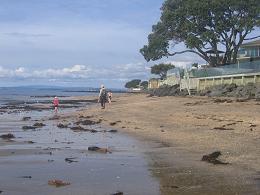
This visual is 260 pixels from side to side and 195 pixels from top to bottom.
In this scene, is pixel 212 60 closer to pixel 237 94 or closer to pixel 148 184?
pixel 237 94

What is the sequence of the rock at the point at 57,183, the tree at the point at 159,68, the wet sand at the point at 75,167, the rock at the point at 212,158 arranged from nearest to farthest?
the wet sand at the point at 75,167
the rock at the point at 57,183
the rock at the point at 212,158
the tree at the point at 159,68

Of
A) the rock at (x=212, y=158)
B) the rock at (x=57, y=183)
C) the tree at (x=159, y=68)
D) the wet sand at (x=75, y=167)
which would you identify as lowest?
the wet sand at (x=75, y=167)

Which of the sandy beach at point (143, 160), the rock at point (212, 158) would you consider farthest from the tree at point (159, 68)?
the rock at point (212, 158)

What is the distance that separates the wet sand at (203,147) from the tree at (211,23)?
3206cm

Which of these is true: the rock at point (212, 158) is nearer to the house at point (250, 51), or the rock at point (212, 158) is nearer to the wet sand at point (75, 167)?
the wet sand at point (75, 167)

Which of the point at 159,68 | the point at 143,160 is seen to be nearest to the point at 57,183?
the point at 143,160

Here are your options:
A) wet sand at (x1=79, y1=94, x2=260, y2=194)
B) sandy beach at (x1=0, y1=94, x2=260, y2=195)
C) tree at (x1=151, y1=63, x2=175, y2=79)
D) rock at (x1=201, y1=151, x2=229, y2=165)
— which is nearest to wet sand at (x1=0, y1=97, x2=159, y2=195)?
sandy beach at (x1=0, y1=94, x2=260, y2=195)

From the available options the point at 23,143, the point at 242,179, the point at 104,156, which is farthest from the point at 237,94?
the point at 242,179

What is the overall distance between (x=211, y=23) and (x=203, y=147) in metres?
45.8

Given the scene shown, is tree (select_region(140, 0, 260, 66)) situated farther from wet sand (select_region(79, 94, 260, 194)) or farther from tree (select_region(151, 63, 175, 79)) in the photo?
tree (select_region(151, 63, 175, 79))

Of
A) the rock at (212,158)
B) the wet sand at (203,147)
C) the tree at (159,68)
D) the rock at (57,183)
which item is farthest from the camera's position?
the tree at (159,68)

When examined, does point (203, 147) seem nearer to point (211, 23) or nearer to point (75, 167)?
point (75, 167)

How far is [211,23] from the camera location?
190 feet

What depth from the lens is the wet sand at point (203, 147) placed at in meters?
8.81
